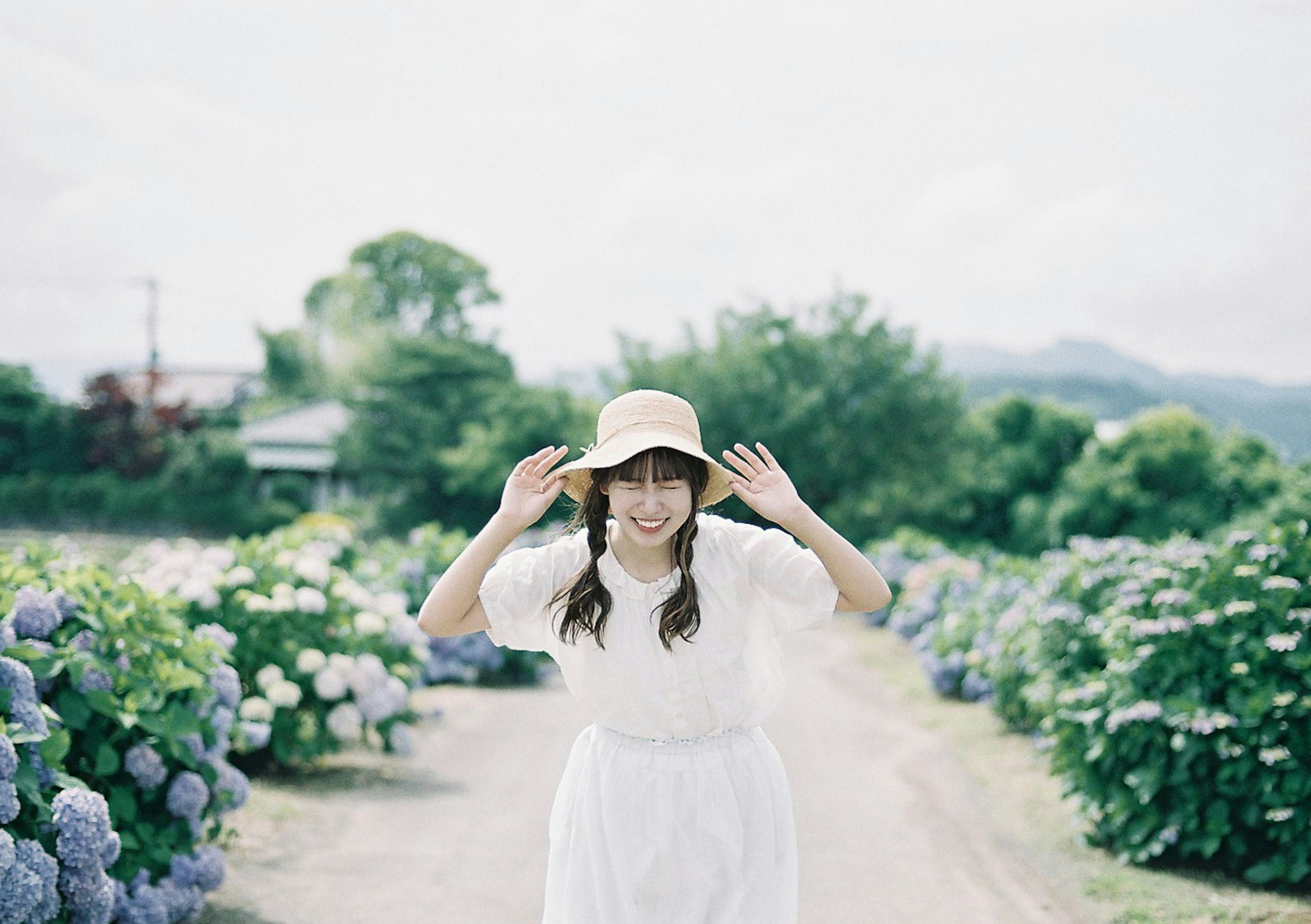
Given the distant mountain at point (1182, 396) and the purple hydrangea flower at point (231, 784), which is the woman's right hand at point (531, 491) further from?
the distant mountain at point (1182, 396)

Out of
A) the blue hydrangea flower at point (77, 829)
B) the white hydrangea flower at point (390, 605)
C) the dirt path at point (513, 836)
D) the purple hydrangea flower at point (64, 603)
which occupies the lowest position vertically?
the dirt path at point (513, 836)

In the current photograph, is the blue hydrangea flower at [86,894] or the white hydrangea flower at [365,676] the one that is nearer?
the blue hydrangea flower at [86,894]

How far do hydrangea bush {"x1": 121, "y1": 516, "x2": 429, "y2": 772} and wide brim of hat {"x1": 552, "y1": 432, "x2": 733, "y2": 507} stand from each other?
12.5ft

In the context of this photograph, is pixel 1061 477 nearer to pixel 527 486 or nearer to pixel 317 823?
pixel 317 823

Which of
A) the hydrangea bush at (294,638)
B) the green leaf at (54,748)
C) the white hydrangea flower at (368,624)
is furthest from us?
the white hydrangea flower at (368,624)

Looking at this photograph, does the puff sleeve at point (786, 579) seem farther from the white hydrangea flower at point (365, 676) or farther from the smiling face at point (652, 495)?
the white hydrangea flower at point (365, 676)

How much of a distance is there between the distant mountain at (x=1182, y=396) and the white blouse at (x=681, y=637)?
23.8m

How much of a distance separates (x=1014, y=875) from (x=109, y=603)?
3.92m

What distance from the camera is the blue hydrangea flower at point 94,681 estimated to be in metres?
4.02

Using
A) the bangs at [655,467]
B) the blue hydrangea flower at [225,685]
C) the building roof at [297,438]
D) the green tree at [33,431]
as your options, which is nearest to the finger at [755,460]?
the bangs at [655,467]

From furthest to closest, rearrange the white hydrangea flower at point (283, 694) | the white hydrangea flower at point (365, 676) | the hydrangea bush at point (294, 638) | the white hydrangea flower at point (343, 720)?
the white hydrangea flower at point (365, 676) < the white hydrangea flower at point (343, 720) < the hydrangea bush at point (294, 638) < the white hydrangea flower at point (283, 694)

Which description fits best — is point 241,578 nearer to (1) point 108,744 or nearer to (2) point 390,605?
(2) point 390,605

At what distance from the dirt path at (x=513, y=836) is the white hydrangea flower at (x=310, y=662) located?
645 mm

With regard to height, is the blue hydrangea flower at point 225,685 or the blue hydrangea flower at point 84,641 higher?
the blue hydrangea flower at point 84,641
